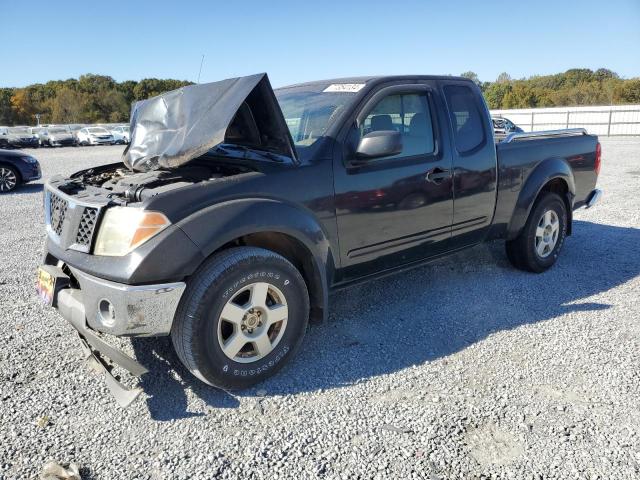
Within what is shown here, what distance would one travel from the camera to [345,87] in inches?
147

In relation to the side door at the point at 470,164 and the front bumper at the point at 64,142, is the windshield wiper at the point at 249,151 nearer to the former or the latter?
the side door at the point at 470,164

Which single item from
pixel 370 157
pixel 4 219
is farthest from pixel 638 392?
pixel 4 219

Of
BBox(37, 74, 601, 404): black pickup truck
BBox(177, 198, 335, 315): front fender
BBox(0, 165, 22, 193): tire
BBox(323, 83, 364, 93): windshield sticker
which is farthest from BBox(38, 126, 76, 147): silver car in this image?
BBox(177, 198, 335, 315): front fender

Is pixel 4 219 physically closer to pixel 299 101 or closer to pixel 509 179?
pixel 299 101

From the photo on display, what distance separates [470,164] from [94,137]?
34.7 metres

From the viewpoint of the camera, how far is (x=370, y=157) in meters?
3.35

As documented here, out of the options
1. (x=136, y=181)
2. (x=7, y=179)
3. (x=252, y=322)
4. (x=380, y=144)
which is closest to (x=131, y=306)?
(x=252, y=322)

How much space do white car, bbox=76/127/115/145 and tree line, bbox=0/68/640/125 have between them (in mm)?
20905

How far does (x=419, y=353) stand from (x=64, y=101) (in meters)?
71.1

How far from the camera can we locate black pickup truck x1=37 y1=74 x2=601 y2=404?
2.66m

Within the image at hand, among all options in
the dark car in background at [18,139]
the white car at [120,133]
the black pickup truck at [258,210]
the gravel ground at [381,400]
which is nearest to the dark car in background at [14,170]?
the gravel ground at [381,400]

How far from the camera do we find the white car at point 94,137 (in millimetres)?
33781

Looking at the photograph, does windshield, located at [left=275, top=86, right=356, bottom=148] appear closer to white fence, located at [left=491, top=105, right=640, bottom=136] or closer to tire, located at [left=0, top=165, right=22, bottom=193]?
tire, located at [left=0, top=165, right=22, bottom=193]

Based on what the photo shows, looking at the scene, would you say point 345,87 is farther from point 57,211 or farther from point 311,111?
point 57,211
